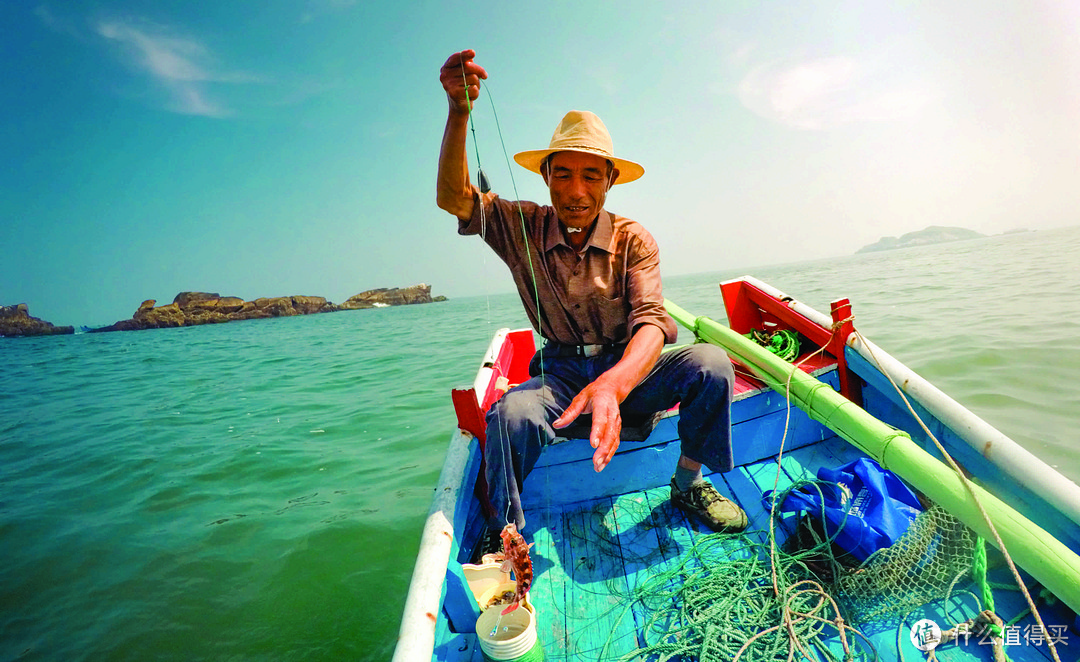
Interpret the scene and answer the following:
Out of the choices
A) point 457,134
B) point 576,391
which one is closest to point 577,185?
point 457,134

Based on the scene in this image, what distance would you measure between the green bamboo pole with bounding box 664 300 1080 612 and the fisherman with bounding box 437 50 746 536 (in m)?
0.52

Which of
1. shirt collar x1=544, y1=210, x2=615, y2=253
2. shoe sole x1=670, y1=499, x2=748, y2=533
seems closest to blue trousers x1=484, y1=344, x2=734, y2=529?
shoe sole x1=670, y1=499, x2=748, y2=533

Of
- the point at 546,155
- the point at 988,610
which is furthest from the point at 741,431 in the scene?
the point at 546,155

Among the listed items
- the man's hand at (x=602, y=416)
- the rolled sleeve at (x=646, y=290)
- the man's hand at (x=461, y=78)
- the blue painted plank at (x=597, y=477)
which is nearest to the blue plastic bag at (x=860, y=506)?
the blue painted plank at (x=597, y=477)

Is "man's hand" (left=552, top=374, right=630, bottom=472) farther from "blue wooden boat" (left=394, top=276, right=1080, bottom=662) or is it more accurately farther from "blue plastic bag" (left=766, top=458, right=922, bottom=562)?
"blue plastic bag" (left=766, top=458, right=922, bottom=562)

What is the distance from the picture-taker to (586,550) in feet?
7.26

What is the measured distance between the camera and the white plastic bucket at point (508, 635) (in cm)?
141

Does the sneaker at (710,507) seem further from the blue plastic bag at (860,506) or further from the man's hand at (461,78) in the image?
the man's hand at (461,78)

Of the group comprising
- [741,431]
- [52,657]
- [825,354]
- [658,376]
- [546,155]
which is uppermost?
[546,155]

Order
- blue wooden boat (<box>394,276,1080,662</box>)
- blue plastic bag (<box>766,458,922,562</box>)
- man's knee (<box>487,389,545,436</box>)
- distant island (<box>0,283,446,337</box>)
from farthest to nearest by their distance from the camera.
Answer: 1. distant island (<box>0,283,446,337</box>)
2. man's knee (<box>487,389,545,436</box>)
3. blue plastic bag (<box>766,458,922,562</box>)
4. blue wooden boat (<box>394,276,1080,662</box>)

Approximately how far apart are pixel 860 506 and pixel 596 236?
5.79 ft

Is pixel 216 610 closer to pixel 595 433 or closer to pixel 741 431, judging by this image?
pixel 595 433

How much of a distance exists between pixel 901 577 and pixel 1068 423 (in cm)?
424

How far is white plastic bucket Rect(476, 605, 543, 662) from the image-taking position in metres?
1.41
